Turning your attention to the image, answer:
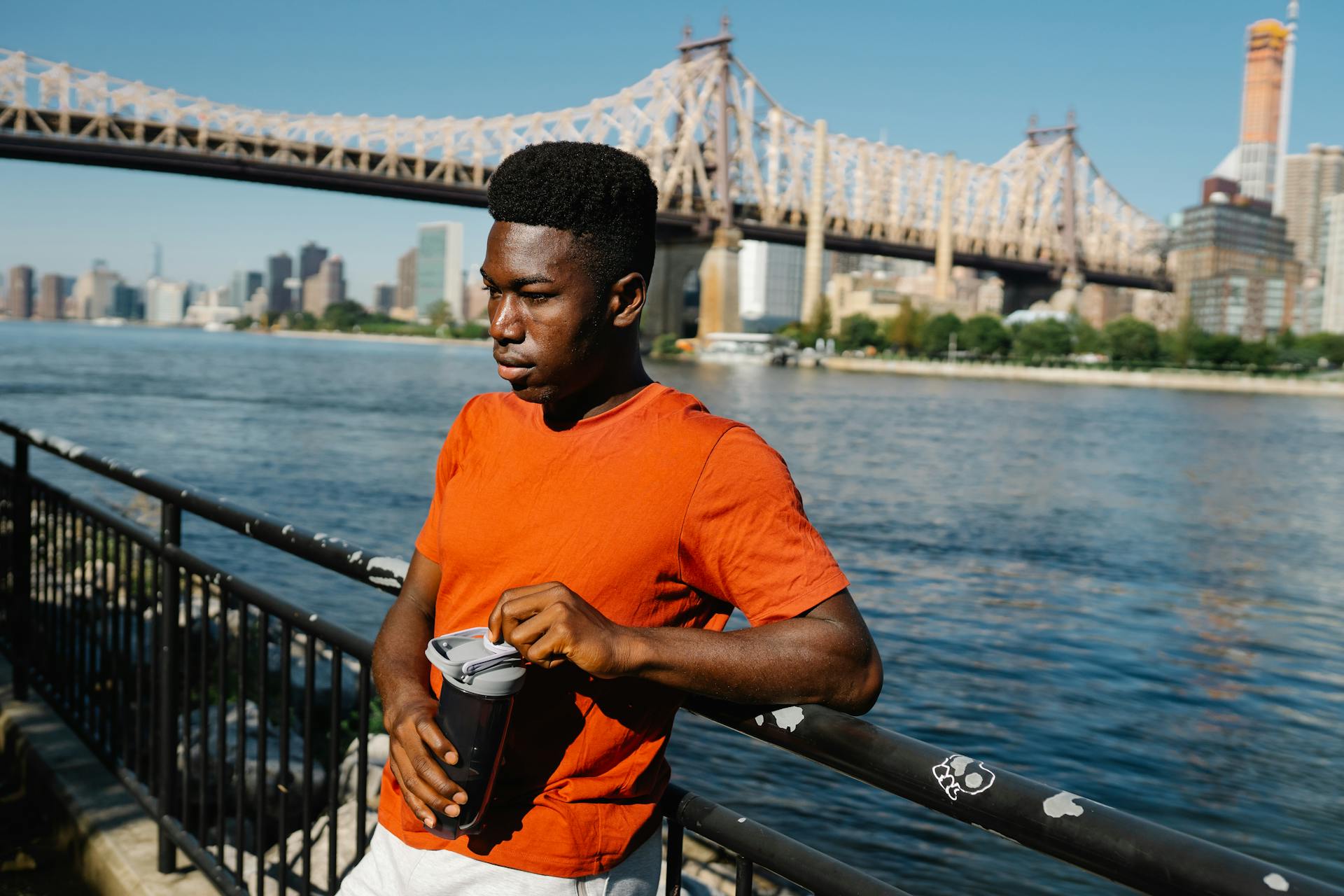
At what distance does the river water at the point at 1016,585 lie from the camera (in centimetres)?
698

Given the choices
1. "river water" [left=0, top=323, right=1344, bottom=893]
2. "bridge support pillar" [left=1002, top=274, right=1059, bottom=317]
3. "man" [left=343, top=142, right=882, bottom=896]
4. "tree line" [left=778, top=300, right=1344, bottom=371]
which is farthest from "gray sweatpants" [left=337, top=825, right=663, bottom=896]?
"bridge support pillar" [left=1002, top=274, right=1059, bottom=317]

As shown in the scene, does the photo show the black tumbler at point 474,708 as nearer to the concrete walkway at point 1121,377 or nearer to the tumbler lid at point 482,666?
the tumbler lid at point 482,666

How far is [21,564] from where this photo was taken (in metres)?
3.84

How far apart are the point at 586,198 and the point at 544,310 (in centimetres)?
13

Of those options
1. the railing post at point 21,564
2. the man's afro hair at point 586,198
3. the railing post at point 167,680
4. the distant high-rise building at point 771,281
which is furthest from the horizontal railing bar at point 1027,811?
the distant high-rise building at point 771,281

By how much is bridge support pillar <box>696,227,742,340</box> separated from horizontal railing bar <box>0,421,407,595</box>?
5903 centimetres

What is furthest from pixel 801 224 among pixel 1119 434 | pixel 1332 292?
pixel 1332 292

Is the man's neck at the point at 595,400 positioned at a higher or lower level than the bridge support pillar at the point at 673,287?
lower

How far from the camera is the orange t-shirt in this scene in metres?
1.34

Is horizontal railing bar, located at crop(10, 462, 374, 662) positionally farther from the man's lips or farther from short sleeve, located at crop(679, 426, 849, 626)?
short sleeve, located at crop(679, 426, 849, 626)

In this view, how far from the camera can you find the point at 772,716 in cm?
140

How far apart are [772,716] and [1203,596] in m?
12.6

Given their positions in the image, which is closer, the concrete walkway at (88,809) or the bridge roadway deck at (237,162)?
the concrete walkway at (88,809)

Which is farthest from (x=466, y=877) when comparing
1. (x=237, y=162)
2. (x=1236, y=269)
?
(x=1236, y=269)
